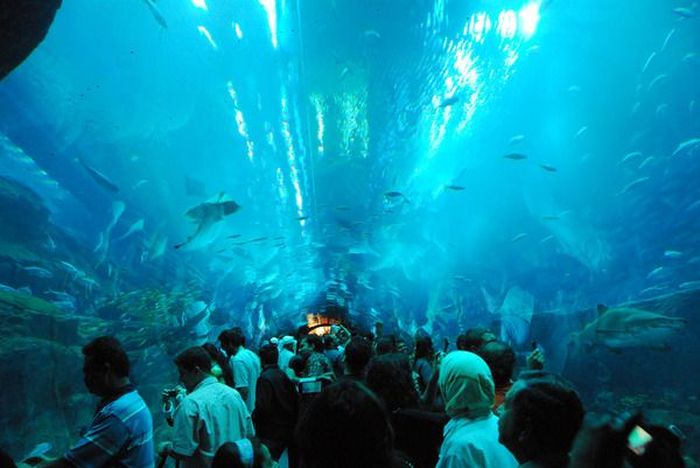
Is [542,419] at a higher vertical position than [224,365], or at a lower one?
lower

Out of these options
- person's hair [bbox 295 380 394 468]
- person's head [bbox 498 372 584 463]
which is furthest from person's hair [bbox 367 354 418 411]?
person's hair [bbox 295 380 394 468]

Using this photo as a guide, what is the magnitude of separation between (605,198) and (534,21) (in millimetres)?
12831

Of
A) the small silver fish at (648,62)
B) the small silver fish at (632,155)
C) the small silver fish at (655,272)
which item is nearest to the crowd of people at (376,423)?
the small silver fish at (632,155)

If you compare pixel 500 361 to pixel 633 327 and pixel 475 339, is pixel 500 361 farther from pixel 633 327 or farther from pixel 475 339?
pixel 633 327

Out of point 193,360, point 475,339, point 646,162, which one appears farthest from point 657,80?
point 193,360

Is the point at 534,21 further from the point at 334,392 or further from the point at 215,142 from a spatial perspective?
the point at 334,392

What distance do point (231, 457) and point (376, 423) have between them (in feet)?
2.39

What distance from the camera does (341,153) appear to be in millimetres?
10977

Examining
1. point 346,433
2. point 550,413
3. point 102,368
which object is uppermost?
point 102,368

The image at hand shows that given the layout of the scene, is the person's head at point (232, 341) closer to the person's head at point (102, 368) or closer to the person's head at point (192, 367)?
the person's head at point (192, 367)

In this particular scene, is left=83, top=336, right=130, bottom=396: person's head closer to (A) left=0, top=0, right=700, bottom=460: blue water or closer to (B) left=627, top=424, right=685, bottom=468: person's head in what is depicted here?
(B) left=627, top=424, right=685, bottom=468: person's head

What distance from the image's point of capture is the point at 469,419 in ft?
6.83

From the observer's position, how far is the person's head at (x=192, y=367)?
9.43 feet

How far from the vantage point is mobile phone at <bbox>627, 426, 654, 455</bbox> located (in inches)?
33.5
